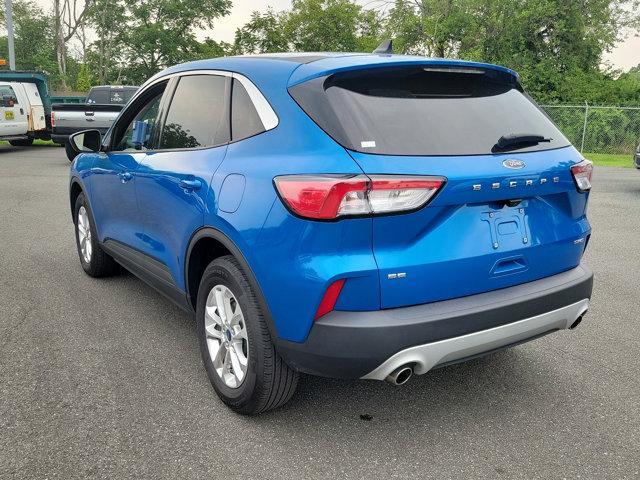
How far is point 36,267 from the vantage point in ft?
18.9

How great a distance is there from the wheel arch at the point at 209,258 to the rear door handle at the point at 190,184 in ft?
0.78

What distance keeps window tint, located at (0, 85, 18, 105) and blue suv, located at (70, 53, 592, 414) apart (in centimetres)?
1676

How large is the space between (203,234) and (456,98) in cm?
140

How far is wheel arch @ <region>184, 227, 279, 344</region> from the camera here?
8.69ft

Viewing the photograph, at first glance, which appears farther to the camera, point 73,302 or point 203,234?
point 73,302

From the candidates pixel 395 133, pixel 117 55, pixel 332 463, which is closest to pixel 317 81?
pixel 395 133

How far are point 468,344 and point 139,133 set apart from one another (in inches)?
104

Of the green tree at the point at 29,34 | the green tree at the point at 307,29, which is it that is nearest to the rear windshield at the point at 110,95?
the green tree at the point at 307,29

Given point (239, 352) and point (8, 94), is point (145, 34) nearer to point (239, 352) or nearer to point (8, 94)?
point (8, 94)

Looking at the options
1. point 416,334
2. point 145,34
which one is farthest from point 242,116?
point 145,34

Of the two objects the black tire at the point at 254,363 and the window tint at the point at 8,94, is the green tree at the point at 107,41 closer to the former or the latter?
the window tint at the point at 8,94

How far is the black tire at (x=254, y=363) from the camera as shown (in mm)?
2717

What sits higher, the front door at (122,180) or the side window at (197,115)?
the side window at (197,115)

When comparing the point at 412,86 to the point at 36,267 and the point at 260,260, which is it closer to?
the point at 260,260
